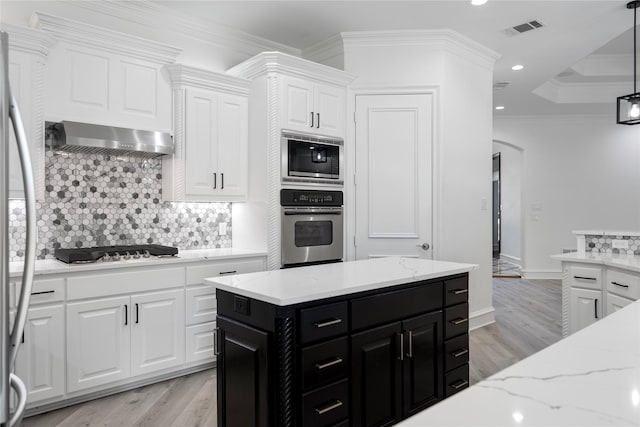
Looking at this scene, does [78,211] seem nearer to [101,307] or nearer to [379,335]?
[101,307]

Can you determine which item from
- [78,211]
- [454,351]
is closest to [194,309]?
[78,211]

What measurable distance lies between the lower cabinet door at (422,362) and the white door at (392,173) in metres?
1.78

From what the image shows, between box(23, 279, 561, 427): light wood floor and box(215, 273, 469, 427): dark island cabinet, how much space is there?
0.68 metres

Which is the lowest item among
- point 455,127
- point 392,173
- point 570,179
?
point 392,173

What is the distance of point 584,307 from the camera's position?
3.43m

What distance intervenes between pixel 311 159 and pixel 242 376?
2.30 m

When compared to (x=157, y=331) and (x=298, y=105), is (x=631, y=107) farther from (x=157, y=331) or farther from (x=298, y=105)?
(x=157, y=331)

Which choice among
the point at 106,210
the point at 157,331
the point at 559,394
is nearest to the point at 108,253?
the point at 106,210

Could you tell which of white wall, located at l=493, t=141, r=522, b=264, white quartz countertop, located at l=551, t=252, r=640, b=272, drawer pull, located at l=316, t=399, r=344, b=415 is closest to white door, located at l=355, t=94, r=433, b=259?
white quartz countertop, located at l=551, t=252, r=640, b=272

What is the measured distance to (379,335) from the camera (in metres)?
2.18

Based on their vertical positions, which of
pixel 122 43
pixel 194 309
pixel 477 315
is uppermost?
pixel 122 43

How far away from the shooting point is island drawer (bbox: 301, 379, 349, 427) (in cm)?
188

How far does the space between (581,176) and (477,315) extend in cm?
468

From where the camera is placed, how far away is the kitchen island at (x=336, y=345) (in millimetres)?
1861
